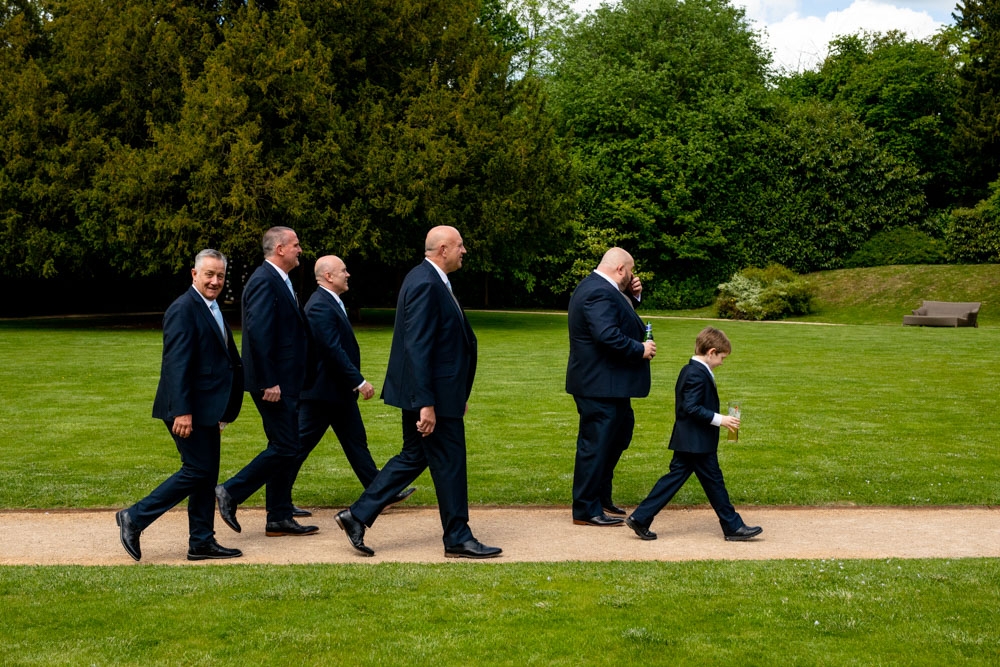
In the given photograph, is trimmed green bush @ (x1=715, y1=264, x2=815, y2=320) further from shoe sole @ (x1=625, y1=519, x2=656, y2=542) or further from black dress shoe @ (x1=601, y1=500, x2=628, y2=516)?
shoe sole @ (x1=625, y1=519, x2=656, y2=542)

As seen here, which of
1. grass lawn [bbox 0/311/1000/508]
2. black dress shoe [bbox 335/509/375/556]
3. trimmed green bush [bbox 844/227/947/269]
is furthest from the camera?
trimmed green bush [bbox 844/227/947/269]

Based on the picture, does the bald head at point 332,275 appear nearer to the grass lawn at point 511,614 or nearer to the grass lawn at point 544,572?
the grass lawn at point 544,572

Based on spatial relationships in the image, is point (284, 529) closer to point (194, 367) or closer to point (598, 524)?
point (194, 367)

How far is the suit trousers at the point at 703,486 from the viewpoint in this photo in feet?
23.3

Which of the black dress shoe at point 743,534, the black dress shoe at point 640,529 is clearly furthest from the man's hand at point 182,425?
the black dress shoe at point 743,534

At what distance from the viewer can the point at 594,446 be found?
295 inches

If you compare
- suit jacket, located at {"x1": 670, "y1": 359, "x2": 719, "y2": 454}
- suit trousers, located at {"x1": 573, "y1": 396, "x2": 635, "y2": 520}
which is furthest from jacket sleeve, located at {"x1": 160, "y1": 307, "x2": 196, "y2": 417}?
suit jacket, located at {"x1": 670, "y1": 359, "x2": 719, "y2": 454}

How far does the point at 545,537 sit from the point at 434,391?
1460mm

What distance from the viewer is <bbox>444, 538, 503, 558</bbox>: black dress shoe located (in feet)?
21.8

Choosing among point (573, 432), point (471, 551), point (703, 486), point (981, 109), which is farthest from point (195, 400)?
point (981, 109)

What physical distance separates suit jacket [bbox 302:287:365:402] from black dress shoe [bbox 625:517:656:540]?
7.24 ft

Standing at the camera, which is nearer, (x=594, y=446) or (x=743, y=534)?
(x=743, y=534)

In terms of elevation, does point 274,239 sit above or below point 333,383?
above

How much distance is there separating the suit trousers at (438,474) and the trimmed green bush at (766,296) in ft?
98.5
